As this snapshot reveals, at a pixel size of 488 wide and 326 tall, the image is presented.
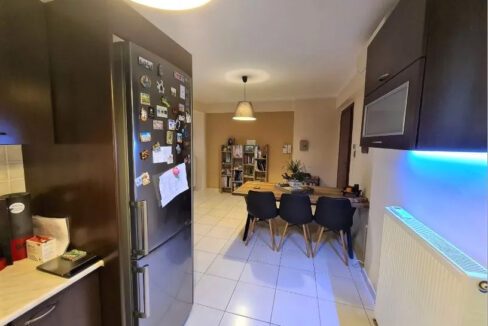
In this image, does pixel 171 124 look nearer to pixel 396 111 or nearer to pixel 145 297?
pixel 145 297

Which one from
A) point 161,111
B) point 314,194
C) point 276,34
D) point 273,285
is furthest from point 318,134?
point 161,111

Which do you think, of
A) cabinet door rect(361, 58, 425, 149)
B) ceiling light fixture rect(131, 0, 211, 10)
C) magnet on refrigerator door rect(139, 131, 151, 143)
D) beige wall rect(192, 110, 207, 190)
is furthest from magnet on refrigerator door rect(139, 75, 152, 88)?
beige wall rect(192, 110, 207, 190)

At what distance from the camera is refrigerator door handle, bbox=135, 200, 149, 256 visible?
1.16m

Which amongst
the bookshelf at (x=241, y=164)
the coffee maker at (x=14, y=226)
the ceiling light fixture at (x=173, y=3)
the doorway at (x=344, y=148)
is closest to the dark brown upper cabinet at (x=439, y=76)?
the ceiling light fixture at (x=173, y=3)

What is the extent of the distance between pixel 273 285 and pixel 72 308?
1682 mm

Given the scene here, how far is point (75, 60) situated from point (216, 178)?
204 inches

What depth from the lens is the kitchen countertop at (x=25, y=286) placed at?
2.74ft

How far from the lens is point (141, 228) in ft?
3.86

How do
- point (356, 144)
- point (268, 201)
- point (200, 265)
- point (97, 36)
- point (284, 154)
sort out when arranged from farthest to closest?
1. point (284, 154)
2. point (356, 144)
3. point (268, 201)
4. point (200, 265)
5. point (97, 36)

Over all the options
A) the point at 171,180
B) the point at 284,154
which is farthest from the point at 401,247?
the point at 284,154

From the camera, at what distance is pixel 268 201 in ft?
9.29

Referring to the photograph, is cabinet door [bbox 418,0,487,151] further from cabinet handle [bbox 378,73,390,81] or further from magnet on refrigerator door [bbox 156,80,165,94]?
magnet on refrigerator door [bbox 156,80,165,94]

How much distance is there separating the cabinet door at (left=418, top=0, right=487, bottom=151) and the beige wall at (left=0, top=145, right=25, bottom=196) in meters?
2.10

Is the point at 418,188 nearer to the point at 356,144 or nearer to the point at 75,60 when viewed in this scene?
the point at 356,144
